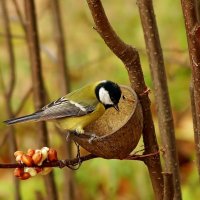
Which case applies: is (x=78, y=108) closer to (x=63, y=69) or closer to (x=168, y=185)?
(x=63, y=69)

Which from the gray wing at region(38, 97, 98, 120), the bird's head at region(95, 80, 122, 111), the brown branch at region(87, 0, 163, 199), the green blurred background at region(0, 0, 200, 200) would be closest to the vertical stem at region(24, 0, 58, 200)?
the gray wing at region(38, 97, 98, 120)

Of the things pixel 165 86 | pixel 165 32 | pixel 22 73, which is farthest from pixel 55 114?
Result: pixel 22 73

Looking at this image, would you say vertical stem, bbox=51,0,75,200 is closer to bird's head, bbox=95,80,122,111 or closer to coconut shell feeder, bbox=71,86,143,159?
bird's head, bbox=95,80,122,111

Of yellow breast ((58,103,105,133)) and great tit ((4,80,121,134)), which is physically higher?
great tit ((4,80,121,134))

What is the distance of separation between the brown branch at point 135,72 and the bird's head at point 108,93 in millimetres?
165

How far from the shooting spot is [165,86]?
118cm

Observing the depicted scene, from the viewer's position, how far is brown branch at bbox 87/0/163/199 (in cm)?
92

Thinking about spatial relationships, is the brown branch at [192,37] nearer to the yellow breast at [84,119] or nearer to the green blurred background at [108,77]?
the yellow breast at [84,119]

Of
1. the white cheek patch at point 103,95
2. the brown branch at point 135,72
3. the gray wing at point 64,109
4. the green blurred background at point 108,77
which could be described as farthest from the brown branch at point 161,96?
the green blurred background at point 108,77

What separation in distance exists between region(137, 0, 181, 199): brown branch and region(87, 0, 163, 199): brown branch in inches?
3.3

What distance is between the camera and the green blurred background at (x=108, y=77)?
2070mm

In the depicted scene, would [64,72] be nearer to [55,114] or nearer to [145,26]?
[55,114]

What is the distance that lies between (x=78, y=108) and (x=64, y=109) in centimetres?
4

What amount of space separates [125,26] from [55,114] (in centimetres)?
116
